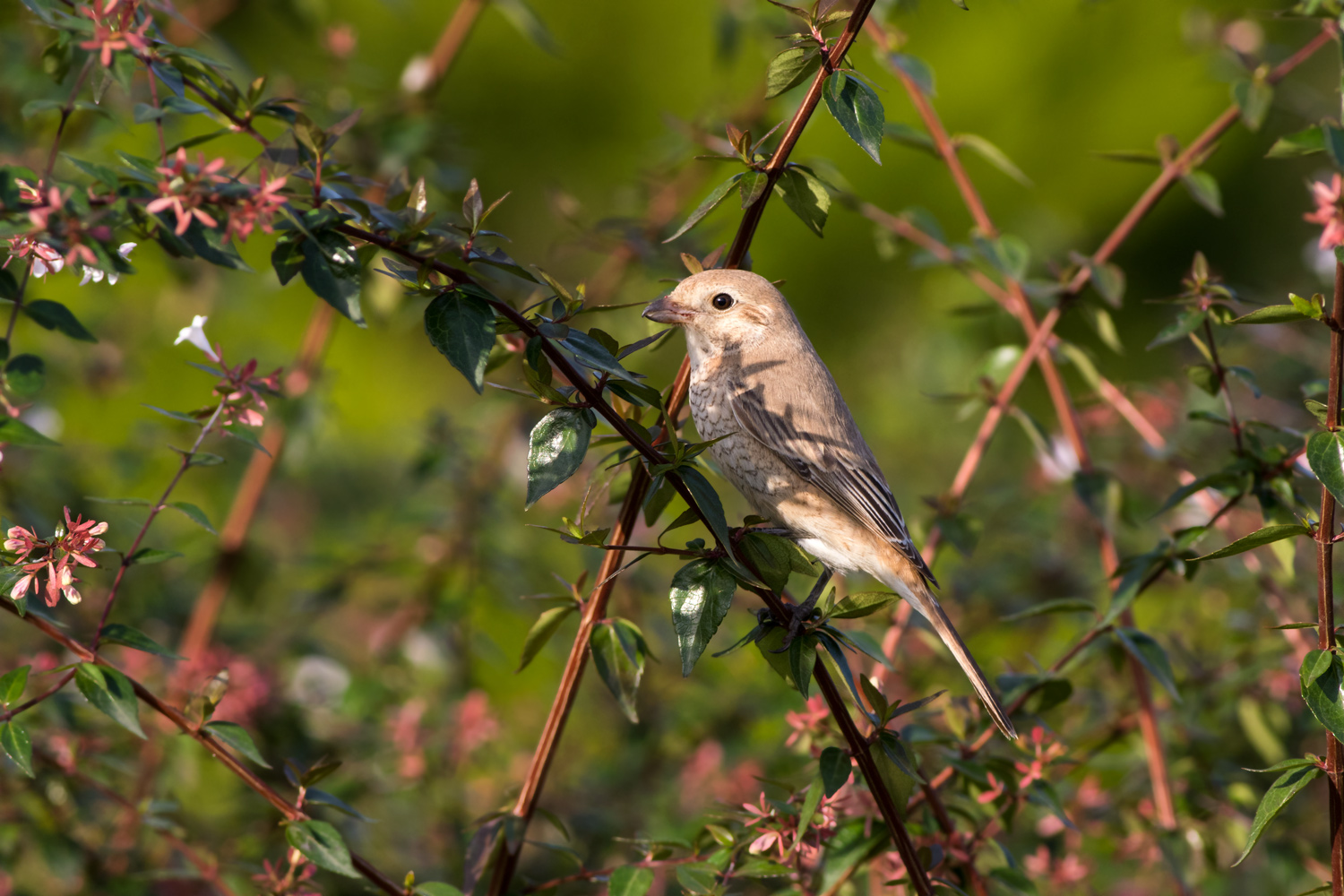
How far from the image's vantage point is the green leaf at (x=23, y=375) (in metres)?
1.38

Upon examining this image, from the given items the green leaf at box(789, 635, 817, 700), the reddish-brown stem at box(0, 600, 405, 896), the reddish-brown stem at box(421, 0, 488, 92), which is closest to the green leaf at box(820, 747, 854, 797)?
the green leaf at box(789, 635, 817, 700)

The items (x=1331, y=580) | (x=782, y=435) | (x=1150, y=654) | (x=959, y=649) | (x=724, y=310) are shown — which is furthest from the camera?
(x=724, y=310)

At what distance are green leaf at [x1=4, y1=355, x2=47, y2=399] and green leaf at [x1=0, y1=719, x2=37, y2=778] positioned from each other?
0.41 meters

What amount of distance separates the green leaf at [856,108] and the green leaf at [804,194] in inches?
4.4

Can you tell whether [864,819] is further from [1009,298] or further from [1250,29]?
[1250,29]

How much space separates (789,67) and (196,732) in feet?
3.88

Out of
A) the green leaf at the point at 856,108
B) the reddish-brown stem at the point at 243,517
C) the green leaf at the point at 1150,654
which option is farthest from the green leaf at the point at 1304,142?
the reddish-brown stem at the point at 243,517

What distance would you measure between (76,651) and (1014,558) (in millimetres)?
2711

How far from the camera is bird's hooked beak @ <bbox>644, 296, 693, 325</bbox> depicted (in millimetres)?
2312

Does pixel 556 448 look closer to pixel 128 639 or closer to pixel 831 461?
pixel 128 639

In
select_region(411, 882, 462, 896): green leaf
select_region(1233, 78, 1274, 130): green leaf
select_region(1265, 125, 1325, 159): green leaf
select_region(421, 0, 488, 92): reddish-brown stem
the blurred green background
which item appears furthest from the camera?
select_region(421, 0, 488, 92): reddish-brown stem

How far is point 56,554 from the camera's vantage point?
1413 mm

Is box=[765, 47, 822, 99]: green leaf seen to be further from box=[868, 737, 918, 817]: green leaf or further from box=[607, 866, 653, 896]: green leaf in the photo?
box=[607, 866, 653, 896]: green leaf

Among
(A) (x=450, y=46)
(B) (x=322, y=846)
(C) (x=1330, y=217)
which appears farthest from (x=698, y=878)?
(A) (x=450, y=46)
